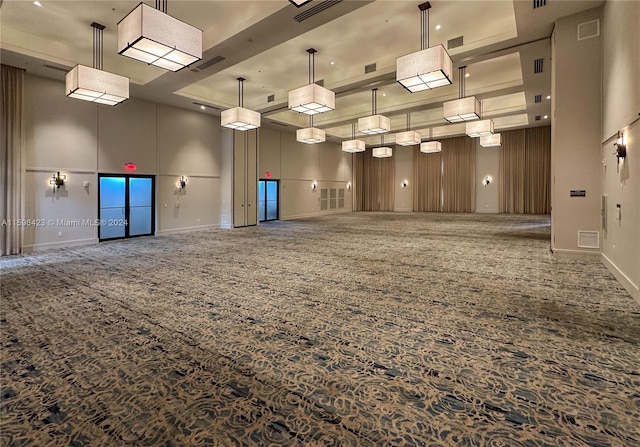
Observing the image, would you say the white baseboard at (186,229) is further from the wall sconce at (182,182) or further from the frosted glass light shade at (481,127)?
the frosted glass light shade at (481,127)

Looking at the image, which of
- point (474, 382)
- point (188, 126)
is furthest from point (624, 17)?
point (188, 126)

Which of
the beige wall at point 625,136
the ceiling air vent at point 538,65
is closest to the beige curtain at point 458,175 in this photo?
the ceiling air vent at point 538,65

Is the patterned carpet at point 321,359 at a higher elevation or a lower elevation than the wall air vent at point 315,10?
lower

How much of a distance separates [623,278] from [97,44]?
12.5 m

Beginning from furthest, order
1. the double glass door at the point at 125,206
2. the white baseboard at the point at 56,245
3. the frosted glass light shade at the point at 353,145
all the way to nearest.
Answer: the frosted glass light shade at the point at 353,145 < the double glass door at the point at 125,206 < the white baseboard at the point at 56,245

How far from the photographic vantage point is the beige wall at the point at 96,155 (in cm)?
952

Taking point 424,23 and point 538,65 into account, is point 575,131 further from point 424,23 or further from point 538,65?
point 424,23

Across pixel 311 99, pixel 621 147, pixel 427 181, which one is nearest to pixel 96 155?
pixel 311 99

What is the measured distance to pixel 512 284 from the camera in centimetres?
541

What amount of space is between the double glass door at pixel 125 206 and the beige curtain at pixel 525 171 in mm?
19736

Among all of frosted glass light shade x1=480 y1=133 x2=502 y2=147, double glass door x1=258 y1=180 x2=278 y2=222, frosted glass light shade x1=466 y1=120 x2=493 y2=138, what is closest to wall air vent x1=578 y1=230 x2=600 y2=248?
frosted glass light shade x1=466 y1=120 x2=493 y2=138

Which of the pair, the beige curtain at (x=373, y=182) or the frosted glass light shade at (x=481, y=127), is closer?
the frosted glass light shade at (x=481, y=127)

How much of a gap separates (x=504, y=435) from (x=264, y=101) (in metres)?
14.4

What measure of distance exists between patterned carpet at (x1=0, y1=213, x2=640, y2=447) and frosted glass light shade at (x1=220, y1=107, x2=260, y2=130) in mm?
6447
